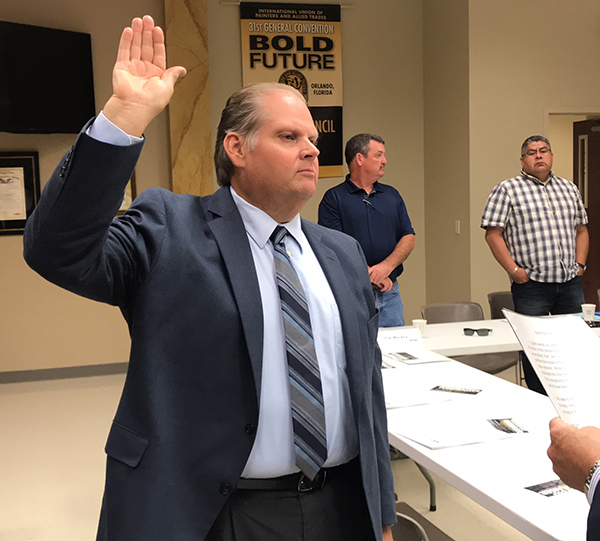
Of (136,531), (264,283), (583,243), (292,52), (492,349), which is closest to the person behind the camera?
(136,531)

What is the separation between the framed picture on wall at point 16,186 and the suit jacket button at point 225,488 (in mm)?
5520

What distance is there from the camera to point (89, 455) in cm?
422

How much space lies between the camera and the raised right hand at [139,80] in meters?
1.03

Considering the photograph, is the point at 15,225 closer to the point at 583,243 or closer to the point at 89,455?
the point at 89,455

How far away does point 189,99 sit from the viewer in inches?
251

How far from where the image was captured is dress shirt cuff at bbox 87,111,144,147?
39.6 inches

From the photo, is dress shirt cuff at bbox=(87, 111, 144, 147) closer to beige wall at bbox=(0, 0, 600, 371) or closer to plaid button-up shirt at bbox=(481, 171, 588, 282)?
plaid button-up shirt at bbox=(481, 171, 588, 282)

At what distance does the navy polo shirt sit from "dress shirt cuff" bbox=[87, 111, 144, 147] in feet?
10.8

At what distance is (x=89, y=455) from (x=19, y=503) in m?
0.70

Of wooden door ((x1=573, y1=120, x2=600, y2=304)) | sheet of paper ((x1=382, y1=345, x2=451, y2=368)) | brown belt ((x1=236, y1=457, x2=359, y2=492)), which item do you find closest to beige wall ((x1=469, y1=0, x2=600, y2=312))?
wooden door ((x1=573, y1=120, x2=600, y2=304))

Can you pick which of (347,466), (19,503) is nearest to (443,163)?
(19,503)

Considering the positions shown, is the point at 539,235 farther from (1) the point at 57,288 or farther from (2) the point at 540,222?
(1) the point at 57,288

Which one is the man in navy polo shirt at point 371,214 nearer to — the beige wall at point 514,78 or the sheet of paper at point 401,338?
the sheet of paper at point 401,338

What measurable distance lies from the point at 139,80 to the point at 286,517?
2.93 feet
